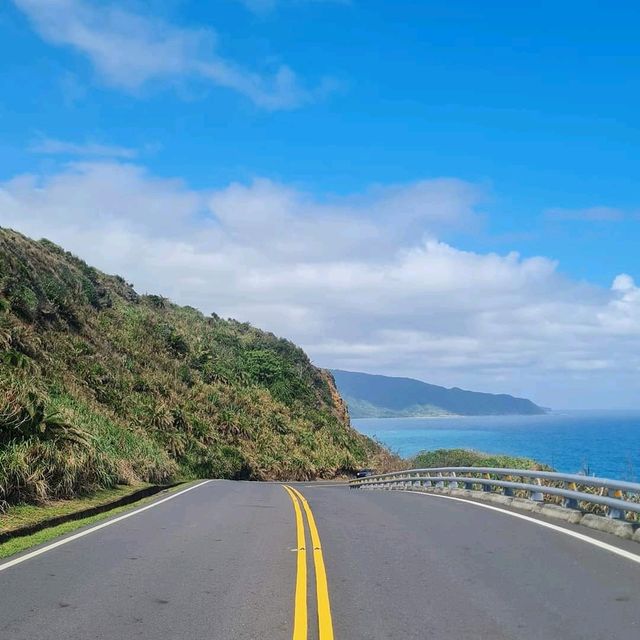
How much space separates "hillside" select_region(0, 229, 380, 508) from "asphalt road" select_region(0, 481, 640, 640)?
441cm

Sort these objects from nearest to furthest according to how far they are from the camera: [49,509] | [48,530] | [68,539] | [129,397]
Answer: [68,539], [48,530], [49,509], [129,397]

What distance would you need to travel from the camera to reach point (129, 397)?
33.0m

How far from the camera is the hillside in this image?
53.0 ft

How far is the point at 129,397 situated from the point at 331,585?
88.0 ft

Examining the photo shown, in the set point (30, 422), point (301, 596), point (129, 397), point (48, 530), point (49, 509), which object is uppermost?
point (129, 397)

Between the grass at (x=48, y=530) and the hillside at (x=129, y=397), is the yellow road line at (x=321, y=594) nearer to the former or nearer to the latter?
the grass at (x=48, y=530)

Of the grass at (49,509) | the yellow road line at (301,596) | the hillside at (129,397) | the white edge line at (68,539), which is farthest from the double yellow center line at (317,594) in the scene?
the hillside at (129,397)

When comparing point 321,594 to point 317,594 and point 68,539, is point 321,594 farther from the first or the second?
point 68,539

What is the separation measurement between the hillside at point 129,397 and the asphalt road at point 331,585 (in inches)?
174

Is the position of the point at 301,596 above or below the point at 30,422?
below

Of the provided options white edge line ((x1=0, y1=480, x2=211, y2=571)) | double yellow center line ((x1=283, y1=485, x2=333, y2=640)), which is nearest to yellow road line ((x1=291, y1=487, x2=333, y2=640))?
double yellow center line ((x1=283, y1=485, x2=333, y2=640))

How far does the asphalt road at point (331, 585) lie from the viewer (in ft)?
20.1

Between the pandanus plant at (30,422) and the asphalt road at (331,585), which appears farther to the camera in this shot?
the pandanus plant at (30,422)

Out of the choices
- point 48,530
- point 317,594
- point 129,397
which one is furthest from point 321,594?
point 129,397
